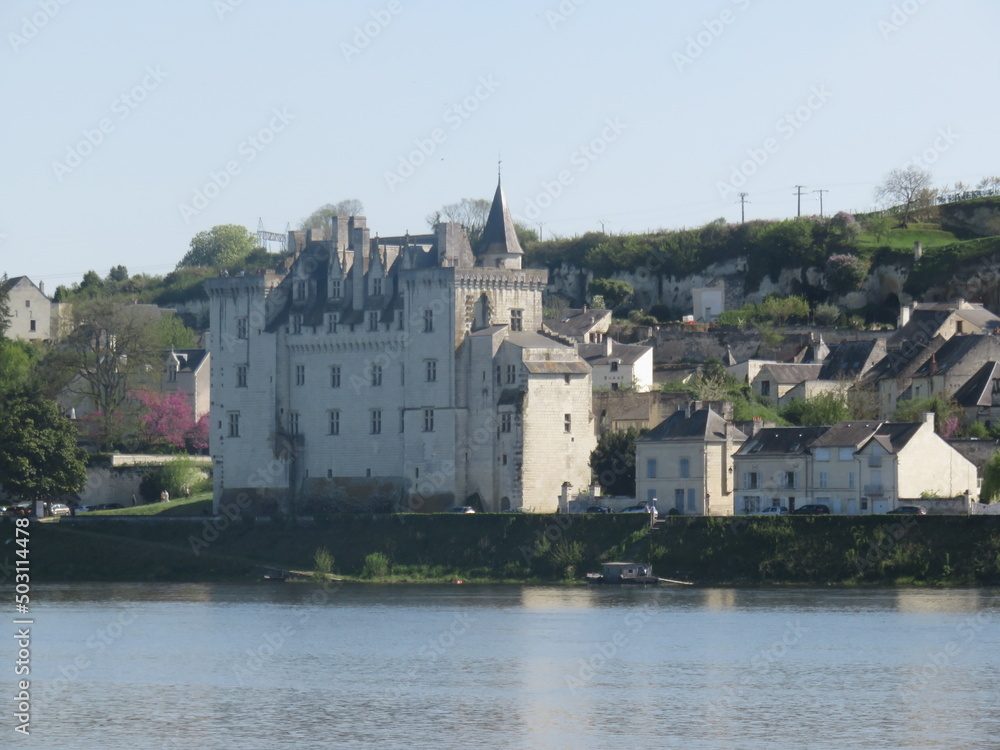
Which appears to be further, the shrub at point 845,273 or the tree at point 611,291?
the tree at point 611,291

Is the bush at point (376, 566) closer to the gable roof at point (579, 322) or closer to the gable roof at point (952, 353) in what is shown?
the gable roof at point (952, 353)

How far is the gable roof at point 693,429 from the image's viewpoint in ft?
283

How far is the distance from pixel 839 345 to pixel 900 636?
5104 cm

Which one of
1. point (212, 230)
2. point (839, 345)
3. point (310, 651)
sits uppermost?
point (212, 230)

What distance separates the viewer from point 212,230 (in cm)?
18212

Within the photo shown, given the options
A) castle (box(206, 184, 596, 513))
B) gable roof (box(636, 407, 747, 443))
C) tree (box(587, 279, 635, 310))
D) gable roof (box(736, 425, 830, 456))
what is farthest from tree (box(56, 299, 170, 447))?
gable roof (box(736, 425, 830, 456))

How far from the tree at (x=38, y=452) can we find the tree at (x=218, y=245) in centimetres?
8280

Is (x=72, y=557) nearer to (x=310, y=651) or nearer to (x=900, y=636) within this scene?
(x=310, y=651)

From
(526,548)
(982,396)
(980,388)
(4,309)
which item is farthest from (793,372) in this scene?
(4,309)

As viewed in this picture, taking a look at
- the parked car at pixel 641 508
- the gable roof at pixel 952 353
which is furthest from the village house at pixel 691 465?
the gable roof at pixel 952 353

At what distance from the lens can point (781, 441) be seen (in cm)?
8575

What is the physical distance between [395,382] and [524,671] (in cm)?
4234

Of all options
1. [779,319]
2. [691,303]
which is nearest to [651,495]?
[779,319]

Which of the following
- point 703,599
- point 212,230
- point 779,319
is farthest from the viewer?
point 212,230
